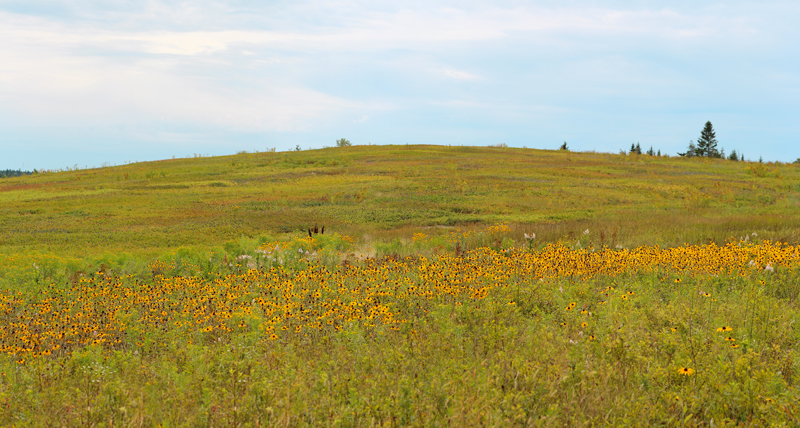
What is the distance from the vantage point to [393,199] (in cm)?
2862

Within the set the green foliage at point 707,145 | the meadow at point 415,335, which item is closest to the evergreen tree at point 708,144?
the green foliage at point 707,145

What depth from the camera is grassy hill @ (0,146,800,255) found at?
17688 millimetres

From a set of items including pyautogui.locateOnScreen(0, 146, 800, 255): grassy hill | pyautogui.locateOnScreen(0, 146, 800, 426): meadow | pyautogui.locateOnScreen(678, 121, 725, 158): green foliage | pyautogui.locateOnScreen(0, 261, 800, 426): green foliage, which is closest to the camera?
pyautogui.locateOnScreen(0, 261, 800, 426): green foliage

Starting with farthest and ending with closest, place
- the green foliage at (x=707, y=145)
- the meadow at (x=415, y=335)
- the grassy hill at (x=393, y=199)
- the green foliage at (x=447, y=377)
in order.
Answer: the green foliage at (x=707, y=145)
the grassy hill at (x=393, y=199)
the meadow at (x=415, y=335)
the green foliage at (x=447, y=377)

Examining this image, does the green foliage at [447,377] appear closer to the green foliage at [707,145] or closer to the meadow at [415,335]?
the meadow at [415,335]

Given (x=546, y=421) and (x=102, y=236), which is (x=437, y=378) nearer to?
(x=546, y=421)

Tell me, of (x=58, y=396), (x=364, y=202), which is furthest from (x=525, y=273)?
(x=364, y=202)

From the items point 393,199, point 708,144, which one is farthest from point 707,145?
point 393,199

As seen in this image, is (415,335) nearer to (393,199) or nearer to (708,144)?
(393,199)

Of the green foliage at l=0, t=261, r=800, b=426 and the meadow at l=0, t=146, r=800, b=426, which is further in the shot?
the meadow at l=0, t=146, r=800, b=426

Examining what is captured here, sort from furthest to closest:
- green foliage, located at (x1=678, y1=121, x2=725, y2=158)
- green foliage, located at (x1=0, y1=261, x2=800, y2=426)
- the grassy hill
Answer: green foliage, located at (x1=678, y1=121, x2=725, y2=158) < the grassy hill < green foliage, located at (x1=0, y1=261, x2=800, y2=426)

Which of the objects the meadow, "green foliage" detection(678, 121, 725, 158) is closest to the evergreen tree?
"green foliage" detection(678, 121, 725, 158)

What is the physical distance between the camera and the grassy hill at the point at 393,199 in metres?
17.7

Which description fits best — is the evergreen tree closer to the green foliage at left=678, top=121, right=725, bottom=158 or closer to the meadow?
the green foliage at left=678, top=121, right=725, bottom=158
